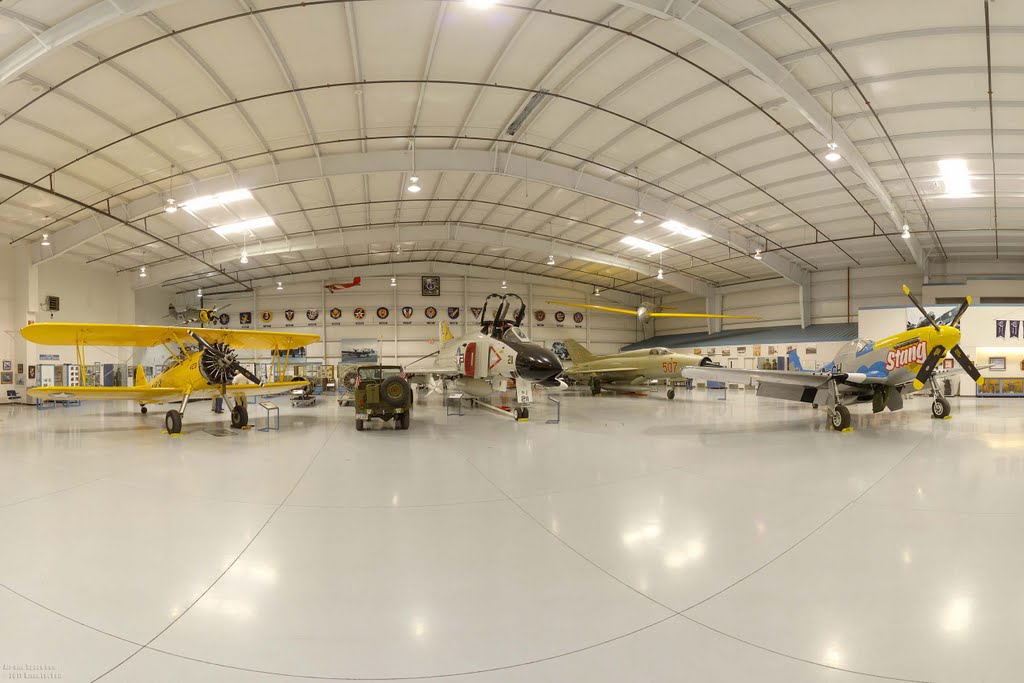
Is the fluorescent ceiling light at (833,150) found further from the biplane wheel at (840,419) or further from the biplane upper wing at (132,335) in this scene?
the biplane upper wing at (132,335)

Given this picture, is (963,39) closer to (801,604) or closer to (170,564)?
(801,604)

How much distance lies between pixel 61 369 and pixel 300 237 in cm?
1253

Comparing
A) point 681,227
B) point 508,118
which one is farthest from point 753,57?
point 681,227

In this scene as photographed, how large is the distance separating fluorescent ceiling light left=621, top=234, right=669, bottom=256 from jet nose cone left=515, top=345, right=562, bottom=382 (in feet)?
38.9

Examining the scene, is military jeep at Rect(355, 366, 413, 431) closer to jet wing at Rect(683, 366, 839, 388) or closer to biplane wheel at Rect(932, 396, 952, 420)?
jet wing at Rect(683, 366, 839, 388)

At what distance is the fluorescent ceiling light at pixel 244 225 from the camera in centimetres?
1670

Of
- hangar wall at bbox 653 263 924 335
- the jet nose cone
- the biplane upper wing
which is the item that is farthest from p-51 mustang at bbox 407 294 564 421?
hangar wall at bbox 653 263 924 335

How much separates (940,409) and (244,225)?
2403 cm

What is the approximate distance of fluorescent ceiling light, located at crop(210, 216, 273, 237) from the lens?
16703 millimetres

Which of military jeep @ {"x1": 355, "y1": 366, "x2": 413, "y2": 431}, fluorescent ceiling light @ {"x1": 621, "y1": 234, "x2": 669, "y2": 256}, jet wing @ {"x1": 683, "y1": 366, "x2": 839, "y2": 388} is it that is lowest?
military jeep @ {"x1": 355, "y1": 366, "x2": 413, "y2": 431}

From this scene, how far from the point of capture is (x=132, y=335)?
9.77 m

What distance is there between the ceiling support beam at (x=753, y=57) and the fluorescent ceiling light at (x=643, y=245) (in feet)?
30.4

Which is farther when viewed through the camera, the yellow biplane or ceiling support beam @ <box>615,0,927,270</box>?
the yellow biplane

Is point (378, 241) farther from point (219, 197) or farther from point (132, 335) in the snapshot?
point (132, 335)
